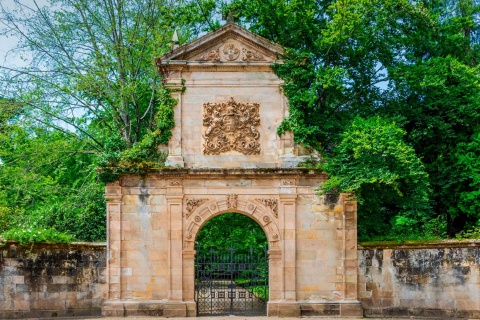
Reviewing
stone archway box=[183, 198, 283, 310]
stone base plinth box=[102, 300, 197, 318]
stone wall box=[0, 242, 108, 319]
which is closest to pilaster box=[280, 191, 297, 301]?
stone archway box=[183, 198, 283, 310]

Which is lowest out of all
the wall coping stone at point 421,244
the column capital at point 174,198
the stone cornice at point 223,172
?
the wall coping stone at point 421,244

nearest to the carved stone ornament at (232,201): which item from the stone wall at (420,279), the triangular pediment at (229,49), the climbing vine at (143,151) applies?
the climbing vine at (143,151)

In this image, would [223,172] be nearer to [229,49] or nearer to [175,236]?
[175,236]

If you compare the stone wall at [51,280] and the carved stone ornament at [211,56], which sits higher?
the carved stone ornament at [211,56]

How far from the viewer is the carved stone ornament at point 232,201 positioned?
2220 centimetres

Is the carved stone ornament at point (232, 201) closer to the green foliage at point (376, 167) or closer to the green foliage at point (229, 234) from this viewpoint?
the green foliage at point (376, 167)

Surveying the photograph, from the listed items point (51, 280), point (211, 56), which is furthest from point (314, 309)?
point (211, 56)

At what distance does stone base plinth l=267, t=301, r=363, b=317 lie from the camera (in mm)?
21766

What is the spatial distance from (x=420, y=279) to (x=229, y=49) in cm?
908

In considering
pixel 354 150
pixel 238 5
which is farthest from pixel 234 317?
pixel 238 5

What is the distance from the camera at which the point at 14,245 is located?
2175 centimetres

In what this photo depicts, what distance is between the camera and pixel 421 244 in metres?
22.2

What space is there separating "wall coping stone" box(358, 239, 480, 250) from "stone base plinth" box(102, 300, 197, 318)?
5575mm

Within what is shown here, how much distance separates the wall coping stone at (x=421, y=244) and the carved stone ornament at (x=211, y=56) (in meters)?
7.22
